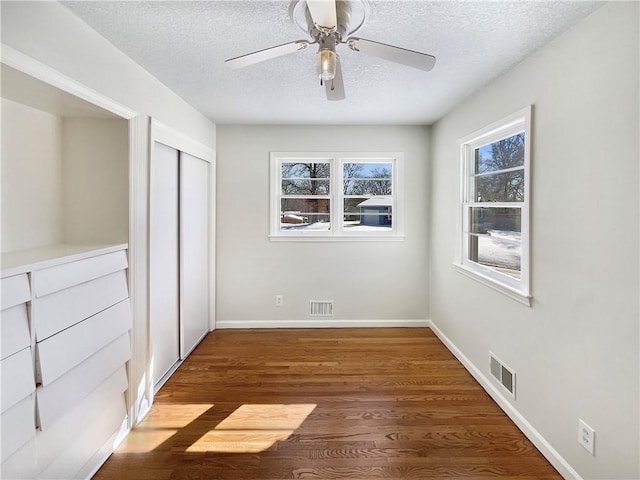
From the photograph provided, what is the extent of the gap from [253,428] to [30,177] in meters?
1.99

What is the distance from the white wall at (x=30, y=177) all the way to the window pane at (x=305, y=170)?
2336 millimetres

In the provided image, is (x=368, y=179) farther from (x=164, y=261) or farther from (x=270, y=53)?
(x=270, y=53)

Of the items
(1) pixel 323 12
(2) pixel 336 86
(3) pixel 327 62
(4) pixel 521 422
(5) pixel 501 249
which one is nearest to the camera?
(1) pixel 323 12

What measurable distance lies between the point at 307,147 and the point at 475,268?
2250mm

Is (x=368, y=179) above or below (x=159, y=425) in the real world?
above

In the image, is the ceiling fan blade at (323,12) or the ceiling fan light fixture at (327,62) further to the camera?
the ceiling fan light fixture at (327,62)

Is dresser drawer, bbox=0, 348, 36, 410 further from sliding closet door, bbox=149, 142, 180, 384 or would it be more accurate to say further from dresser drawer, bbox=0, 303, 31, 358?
sliding closet door, bbox=149, 142, 180, 384

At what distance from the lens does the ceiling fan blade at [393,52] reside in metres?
1.50

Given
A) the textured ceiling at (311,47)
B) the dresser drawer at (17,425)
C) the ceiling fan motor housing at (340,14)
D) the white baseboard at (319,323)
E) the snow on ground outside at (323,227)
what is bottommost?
the white baseboard at (319,323)

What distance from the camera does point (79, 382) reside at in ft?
5.57

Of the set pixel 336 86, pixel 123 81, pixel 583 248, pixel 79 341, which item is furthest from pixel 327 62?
pixel 79 341

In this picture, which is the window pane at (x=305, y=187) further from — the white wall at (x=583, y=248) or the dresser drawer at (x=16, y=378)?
the dresser drawer at (x=16, y=378)

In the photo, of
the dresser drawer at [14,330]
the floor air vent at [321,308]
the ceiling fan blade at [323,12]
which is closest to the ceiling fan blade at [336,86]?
the ceiling fan blade at [323,12]

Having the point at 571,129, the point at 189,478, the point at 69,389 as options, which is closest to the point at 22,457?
the point at 69,389
